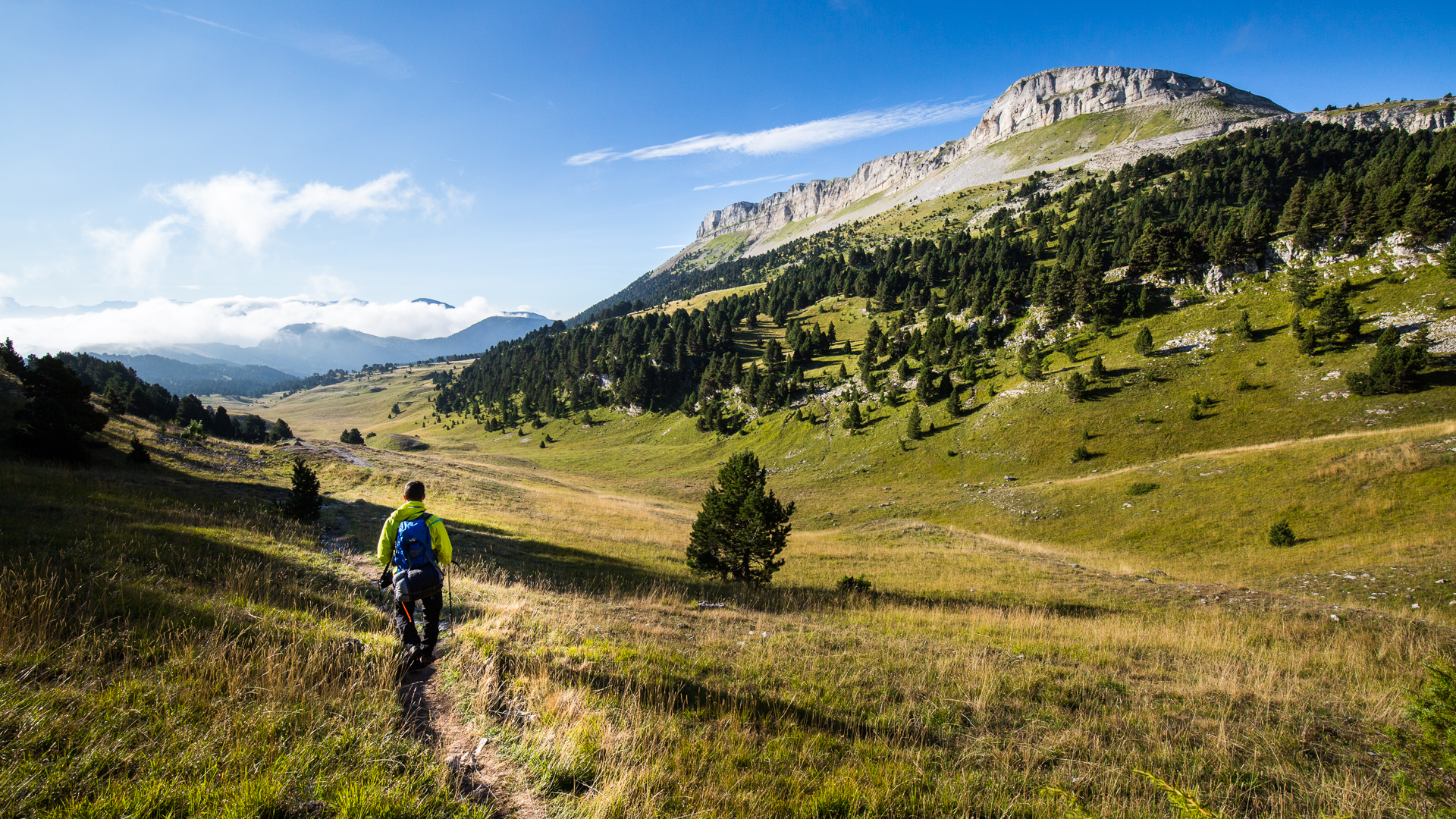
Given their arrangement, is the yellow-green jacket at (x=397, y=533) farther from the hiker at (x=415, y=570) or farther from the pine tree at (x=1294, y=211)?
the pine tree at (x=1294, y=211)

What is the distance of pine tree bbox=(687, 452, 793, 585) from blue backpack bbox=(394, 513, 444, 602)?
11.8 meters

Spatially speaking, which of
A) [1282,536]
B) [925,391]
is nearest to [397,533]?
[1282,536]

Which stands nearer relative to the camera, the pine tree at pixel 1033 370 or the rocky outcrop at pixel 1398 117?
the pine tree at pixel 1033 370

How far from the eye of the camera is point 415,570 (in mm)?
7074

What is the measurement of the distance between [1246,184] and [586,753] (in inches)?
6863

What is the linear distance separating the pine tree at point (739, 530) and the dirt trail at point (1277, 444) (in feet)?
119

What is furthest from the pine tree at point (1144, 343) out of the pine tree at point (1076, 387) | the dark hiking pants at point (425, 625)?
the dark hiking pants at point (425, 625)

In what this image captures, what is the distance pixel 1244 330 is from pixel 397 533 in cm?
7348

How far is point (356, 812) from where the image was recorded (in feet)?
11.1

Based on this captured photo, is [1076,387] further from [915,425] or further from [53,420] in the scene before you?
[53,420]

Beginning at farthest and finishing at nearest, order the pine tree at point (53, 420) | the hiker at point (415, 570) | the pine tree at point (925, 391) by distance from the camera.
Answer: the pine tree at point (925, 391)
the pine tree at point (53, 420)
the hiker at point (415, 570)

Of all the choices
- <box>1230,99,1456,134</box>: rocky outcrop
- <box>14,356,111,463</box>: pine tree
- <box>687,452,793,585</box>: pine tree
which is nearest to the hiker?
<box>687,452,793,585</box>: pine tree

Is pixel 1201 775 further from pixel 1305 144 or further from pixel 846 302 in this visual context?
pixel 1305 144

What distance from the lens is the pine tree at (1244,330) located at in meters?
49.2
